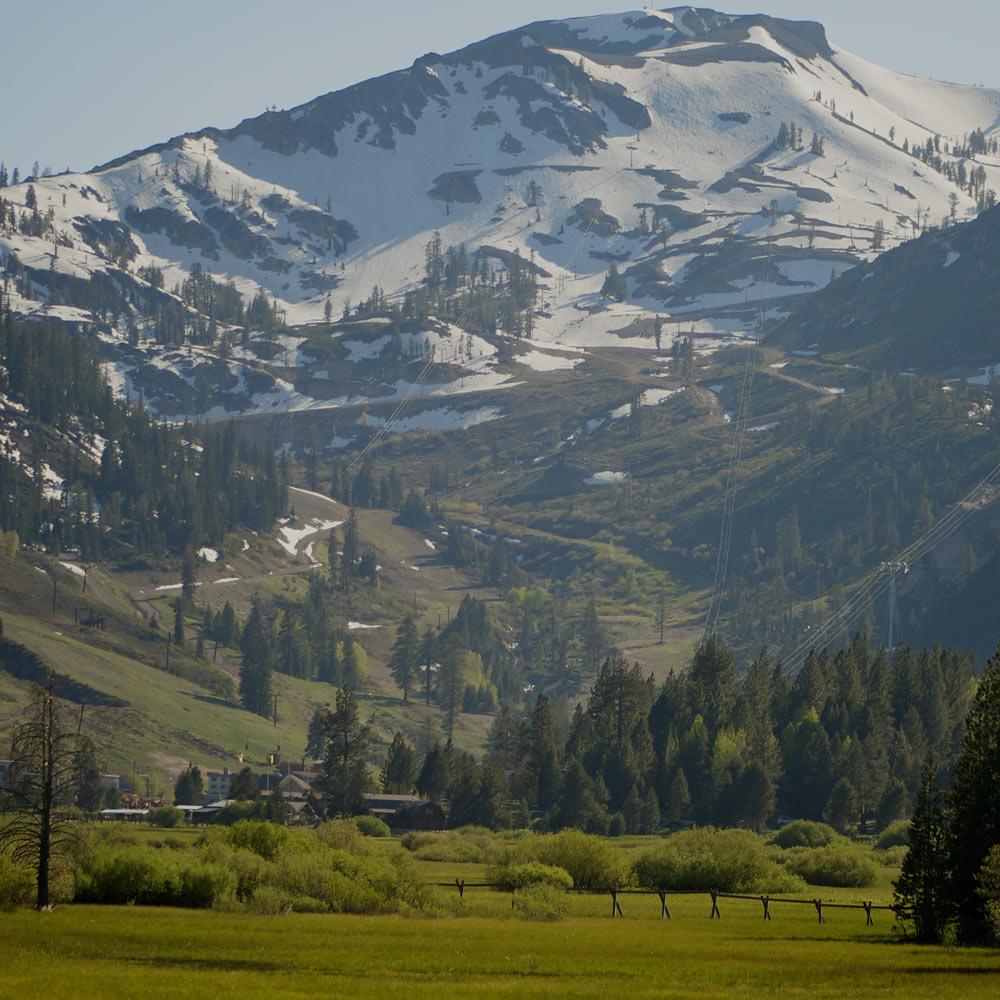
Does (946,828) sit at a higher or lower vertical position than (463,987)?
higher

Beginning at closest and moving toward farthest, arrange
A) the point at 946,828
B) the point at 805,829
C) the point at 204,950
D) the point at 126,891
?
the point at 204,950, the point at 946,828, the point at 126,891, the point at 805,829

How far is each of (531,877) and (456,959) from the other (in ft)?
107

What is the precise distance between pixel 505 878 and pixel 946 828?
33.5m

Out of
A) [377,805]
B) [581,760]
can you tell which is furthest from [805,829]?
[377,805]

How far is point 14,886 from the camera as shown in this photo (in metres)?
77.9

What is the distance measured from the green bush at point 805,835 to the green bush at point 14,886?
7675 cm

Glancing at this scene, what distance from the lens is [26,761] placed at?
76.4 metres

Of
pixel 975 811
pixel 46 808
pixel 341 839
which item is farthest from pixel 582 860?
pixel 46 808

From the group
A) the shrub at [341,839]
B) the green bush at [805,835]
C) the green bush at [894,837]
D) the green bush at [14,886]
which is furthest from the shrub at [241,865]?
the green bush at [894,837]

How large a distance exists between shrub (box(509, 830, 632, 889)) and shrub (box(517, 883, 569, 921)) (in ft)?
42.4

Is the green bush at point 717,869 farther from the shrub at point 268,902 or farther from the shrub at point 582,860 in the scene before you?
the shrub at point 268,902

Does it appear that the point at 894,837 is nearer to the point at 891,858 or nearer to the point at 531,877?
the point at 891,858

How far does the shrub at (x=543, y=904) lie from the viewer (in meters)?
86.5

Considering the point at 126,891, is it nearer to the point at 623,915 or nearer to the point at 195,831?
the point at 623,915
